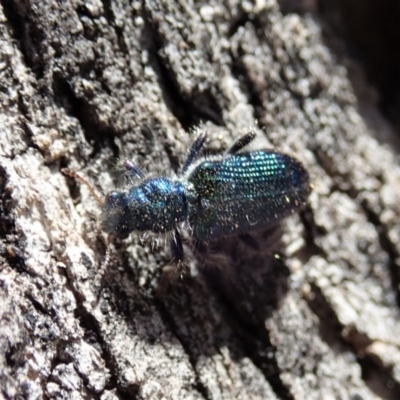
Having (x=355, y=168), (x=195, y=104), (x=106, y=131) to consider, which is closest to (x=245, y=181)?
(x=195, y=104)

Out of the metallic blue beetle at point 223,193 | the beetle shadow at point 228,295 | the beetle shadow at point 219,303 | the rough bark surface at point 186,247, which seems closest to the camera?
the rough bark surface at point 186,247

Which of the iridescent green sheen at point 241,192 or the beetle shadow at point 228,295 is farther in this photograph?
the iridescent green sheen at point 241,192

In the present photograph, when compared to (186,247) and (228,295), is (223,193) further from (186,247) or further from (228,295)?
(228,295)

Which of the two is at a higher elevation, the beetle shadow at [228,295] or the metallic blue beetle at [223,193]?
the metallic blue beetle at [223,193]

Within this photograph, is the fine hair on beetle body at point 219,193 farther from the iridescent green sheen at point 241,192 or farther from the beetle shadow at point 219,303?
the beetle shadow at point 219,303

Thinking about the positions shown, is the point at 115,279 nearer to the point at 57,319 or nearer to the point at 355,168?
the point at 57,319

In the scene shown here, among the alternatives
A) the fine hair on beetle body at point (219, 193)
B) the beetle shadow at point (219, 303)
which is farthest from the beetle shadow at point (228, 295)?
the fine hair on beetle body at point (219, 193)

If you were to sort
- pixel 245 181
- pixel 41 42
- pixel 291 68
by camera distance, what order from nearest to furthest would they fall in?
pixel 41 42
pixel 245 181
pixel 291 68
